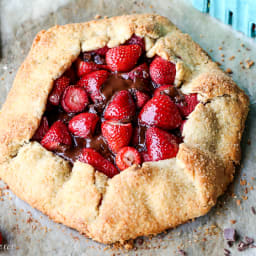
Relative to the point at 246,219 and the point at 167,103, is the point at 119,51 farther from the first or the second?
the point at 246,219

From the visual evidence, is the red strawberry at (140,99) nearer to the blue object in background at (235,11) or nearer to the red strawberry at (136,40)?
the red strawberry at (136,40)

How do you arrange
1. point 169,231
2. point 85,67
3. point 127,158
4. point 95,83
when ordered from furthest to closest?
point 85,67
point 95,83
point 169,231
point 127,158

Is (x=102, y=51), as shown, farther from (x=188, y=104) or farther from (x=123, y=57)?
(x=188, y=104)

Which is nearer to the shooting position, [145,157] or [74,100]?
[145,157]

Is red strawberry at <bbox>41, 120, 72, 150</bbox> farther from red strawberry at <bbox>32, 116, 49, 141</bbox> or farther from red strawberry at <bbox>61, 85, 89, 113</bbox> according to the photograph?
red strawberry at <bbox>61, 85, 89, 113</bbox>

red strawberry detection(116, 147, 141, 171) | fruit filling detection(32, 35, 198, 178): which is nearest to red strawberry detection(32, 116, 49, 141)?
fruit filling detection(32, 35, 198, 178)

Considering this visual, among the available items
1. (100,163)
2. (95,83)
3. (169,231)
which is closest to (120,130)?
(100,163)

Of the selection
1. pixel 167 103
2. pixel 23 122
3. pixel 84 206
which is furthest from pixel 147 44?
pixel 84 206

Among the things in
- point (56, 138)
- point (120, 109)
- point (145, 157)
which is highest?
point (120, 109)

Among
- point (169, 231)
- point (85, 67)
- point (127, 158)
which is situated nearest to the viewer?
point (127, 158)
